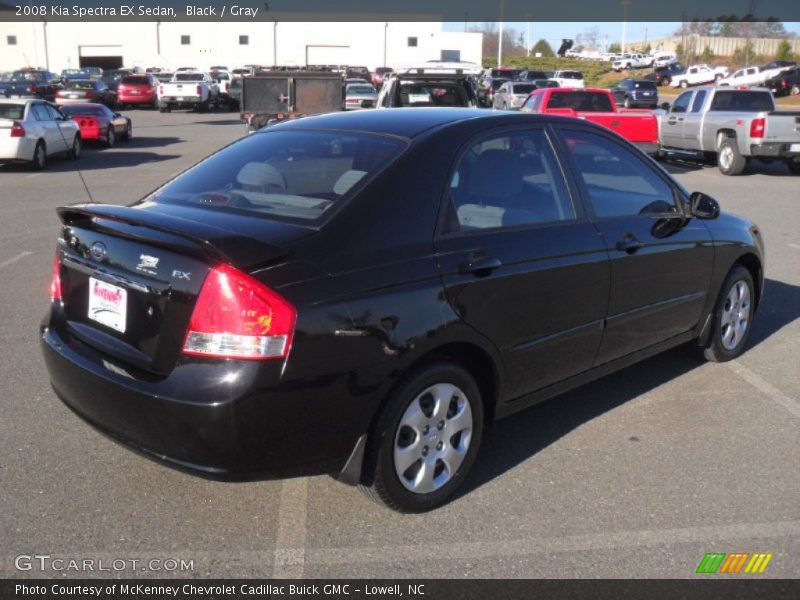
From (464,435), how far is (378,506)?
0.50m

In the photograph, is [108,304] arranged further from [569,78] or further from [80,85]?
[569,78]

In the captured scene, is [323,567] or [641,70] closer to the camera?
[323,567]

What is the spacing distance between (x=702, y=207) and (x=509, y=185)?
165 centimetres

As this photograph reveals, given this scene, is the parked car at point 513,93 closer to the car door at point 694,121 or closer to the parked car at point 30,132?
the car door at point 694,121

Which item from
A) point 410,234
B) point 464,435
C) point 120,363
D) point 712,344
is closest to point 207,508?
point 120,363

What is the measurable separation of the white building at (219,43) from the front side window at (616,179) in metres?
68.5

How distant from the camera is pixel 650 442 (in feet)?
14.4

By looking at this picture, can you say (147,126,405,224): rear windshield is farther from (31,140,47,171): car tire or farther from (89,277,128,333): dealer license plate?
(31,140,47,171): car tire

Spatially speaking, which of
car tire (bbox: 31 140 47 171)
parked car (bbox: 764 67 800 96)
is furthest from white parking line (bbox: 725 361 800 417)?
parked car (bbox: 764 67 800 96)

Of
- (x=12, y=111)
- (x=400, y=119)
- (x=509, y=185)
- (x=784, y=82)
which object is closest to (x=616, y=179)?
(x=509, y=185)

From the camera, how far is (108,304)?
343 centimetres

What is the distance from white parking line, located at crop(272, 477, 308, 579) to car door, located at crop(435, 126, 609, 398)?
43.7 inches

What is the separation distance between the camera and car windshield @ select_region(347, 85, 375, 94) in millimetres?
29422
